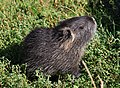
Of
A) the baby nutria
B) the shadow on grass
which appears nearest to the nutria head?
the baby nutria

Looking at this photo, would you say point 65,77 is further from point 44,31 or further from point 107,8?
point 107,8

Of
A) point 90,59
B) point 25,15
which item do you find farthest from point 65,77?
point 25,15

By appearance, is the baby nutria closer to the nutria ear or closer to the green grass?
the nutria ear

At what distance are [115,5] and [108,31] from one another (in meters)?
0.78

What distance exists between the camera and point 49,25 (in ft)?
24.4

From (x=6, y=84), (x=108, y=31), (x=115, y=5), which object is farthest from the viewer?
(x=115, y=5)

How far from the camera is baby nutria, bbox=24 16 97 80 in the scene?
19.9 feet

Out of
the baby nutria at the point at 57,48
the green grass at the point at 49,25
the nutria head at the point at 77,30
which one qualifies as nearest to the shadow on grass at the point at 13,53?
the green grass at the point at 49,25

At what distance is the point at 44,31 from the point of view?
6230 mm

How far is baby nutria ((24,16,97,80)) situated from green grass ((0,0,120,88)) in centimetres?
17

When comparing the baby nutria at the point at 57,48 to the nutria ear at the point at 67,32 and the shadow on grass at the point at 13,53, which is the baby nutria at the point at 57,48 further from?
the shadow on grass at the point at 13,53

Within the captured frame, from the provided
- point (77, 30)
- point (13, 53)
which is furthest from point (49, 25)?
point (77, 30)

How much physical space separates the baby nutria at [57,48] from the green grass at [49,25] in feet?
0.55

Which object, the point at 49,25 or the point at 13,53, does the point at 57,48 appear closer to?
the point at 13,53
